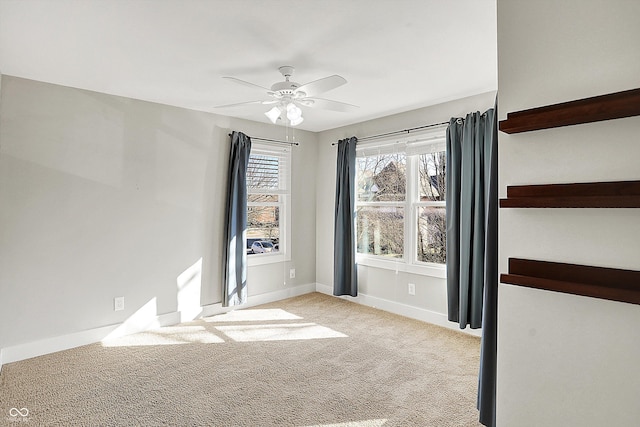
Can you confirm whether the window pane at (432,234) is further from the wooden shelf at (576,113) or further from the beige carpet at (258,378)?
the wooden shelf at (576,113)

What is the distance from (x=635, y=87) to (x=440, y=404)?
6.98 ft

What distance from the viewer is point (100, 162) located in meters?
3.45

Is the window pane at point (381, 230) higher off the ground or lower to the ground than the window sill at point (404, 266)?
higher

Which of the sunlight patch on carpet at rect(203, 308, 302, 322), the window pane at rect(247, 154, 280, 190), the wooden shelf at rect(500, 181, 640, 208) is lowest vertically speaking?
the sunlight patch on carpet at rect(203, 308, 302, 322)

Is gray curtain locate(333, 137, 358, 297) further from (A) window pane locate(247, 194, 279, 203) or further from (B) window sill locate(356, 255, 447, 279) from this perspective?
(A) window pane locate(247, 194, 279, 203)

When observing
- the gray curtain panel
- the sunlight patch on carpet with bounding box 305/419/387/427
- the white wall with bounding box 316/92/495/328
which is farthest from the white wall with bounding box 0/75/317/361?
the gray curtain panel

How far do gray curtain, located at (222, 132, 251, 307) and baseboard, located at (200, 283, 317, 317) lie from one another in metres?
0.13

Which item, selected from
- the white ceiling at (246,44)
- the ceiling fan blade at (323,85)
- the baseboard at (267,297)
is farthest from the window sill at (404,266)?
the ceiling fan blade at (323,85)

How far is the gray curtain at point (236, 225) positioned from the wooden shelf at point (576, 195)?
3.37m

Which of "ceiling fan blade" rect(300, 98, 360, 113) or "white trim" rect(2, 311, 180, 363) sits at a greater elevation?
"ceiling fan blade" rect(300, 98, 360, 113)

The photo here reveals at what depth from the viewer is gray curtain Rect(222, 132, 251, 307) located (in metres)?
4.27

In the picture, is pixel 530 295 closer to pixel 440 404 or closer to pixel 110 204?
pixel 440 404

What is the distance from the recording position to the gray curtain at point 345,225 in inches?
185

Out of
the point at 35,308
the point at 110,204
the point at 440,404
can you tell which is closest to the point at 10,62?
the point at 110,204
